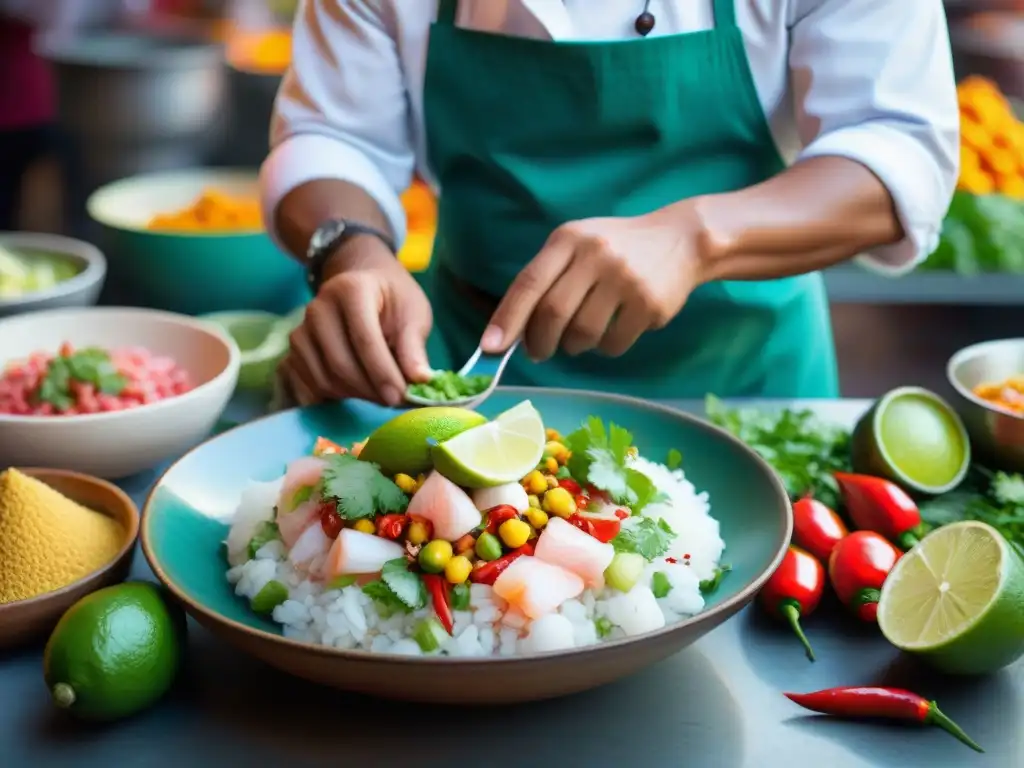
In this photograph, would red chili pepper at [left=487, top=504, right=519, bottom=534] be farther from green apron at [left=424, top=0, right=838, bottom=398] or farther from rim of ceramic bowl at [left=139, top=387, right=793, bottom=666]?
green apron at [left=424, top=0, right=838, bottom=398]

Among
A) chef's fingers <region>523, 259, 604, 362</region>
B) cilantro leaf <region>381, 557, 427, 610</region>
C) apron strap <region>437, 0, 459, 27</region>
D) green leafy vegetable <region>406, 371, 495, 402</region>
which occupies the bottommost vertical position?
green leafy vegetable <region>406, 371, 495, 402</region>

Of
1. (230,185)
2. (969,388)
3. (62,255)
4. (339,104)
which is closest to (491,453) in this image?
(969,388)

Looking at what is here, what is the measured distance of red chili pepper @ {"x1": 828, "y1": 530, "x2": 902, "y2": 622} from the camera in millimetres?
1295

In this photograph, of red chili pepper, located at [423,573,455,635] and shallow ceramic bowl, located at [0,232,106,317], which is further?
shallow ceramic bowl, located at [0,232,106,317]

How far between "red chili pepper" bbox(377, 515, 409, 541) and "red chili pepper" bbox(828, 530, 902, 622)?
20.1 inches

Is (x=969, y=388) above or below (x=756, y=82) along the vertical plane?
below

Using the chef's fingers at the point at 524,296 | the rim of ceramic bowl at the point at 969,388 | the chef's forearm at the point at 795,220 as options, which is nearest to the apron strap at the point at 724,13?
the chef's forearm at the point at 795,220

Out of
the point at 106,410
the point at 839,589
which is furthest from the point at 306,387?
the point at 839,589

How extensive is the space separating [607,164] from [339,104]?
0.48m

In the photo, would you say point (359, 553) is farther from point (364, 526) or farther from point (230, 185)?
point (230, 185)

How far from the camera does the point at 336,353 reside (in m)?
1.58

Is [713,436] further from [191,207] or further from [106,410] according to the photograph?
[191,207]

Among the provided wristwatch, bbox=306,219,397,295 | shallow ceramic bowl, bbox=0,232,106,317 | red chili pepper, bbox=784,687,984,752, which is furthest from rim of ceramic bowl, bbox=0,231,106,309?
red chili pepper, bbox=784,687,984,752

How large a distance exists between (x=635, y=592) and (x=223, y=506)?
546mm
